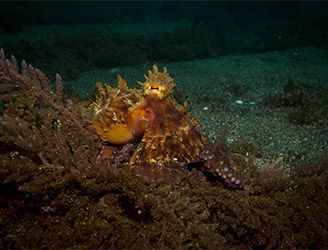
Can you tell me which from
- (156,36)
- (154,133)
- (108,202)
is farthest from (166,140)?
(156,36)

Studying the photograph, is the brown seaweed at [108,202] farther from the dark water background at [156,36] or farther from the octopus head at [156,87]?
the dark water background at [156,36]

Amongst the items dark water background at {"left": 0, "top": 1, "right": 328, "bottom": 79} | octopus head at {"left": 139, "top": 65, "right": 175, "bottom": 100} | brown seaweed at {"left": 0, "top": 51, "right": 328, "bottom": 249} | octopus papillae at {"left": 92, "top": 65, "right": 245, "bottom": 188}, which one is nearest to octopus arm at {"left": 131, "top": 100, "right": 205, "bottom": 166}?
octopus papillae at {"left": 92, "top": 65, "right": 245, "bottom": 188}

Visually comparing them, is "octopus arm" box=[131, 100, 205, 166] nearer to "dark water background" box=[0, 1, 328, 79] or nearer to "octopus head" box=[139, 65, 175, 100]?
"octopus head" box=[139, 65, 175, 100]

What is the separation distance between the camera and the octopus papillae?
284 centimetres

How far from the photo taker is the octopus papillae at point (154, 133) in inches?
112

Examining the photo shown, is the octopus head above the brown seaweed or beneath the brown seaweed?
above

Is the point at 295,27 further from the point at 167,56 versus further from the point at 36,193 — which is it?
the point at 36,193

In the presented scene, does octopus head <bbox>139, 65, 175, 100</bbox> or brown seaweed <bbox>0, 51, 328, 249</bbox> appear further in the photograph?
octopus head <bbox>139, 65, 175, 100</bbox>

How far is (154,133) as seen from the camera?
287cm

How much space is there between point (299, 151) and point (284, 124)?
1.48m

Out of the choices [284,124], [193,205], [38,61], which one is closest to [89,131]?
[193,205]

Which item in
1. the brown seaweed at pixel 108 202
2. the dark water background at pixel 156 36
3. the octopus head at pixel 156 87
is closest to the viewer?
the brown seaweed at pixel 108 202

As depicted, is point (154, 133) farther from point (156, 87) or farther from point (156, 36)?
point (156, 36)

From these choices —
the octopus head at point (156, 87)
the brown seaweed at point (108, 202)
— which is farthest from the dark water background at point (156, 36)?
the octopus head at point (156, 87)
